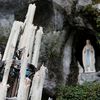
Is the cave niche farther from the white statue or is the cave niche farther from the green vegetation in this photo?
the green vegetation

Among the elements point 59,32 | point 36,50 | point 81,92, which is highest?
point 59,32

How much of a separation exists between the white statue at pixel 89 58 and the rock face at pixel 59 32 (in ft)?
2.24

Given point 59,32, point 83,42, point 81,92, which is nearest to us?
point 81,92

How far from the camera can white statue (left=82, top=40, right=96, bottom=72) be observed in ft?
36.4

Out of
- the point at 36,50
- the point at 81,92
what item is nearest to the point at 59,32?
the point at 36,50

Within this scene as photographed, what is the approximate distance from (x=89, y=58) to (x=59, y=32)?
1579 mm

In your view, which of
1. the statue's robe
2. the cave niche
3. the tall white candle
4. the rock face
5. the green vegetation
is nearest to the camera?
the green vegetation

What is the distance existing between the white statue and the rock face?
2.24 ft

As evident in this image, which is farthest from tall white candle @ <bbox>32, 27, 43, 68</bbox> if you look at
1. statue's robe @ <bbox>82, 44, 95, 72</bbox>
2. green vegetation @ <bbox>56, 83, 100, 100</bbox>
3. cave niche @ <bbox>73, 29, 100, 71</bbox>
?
cave niche @ <bbox>73, 29, 100, 71</bbox>

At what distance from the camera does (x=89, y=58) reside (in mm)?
11375

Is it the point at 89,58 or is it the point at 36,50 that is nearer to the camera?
the point at 36,50

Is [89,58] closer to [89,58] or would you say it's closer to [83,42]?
[89,58]

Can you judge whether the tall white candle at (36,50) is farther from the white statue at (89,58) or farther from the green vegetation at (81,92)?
the white statue at (89,58)

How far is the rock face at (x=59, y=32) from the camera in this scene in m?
11.3
